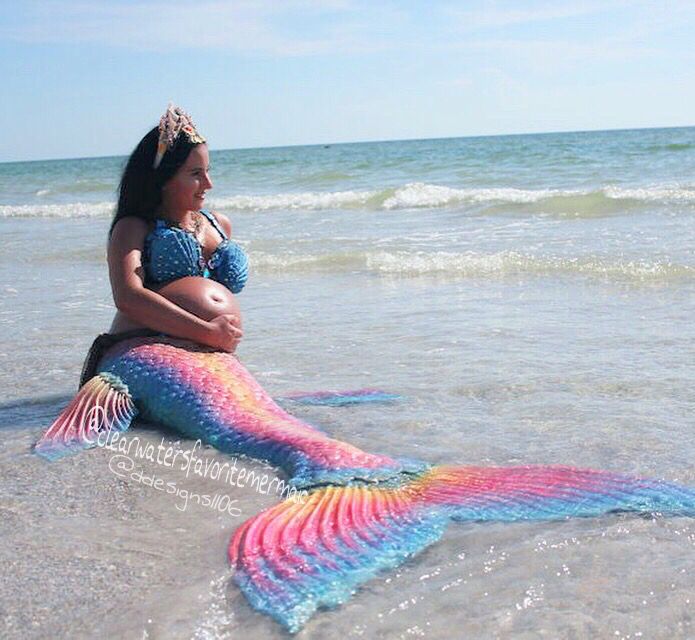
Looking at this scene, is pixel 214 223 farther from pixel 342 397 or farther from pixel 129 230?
pixel 342 397

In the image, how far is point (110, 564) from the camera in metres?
2.99

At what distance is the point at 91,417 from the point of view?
14.4 ft

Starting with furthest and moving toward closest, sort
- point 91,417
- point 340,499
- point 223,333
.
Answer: point 223,333 < point 91,417 < point 340,499

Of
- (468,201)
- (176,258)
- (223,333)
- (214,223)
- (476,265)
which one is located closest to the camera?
(223,333)

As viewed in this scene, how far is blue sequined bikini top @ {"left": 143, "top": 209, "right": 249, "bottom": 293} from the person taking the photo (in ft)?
15.8

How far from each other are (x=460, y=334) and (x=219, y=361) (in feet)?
7.65

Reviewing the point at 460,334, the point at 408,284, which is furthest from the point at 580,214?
the point at 460,334

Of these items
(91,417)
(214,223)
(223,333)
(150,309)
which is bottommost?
(91,417)

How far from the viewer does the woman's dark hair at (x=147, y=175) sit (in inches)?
192

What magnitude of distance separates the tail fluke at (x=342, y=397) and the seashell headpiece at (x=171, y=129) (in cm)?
133

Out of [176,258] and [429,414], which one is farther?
[176,258]

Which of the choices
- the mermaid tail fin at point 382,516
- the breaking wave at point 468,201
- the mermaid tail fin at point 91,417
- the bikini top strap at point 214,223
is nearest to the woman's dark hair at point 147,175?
the bikini top strap at point 214,223

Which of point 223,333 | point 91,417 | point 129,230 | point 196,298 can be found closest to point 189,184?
point 129,230

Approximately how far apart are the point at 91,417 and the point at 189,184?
49.0 inches
